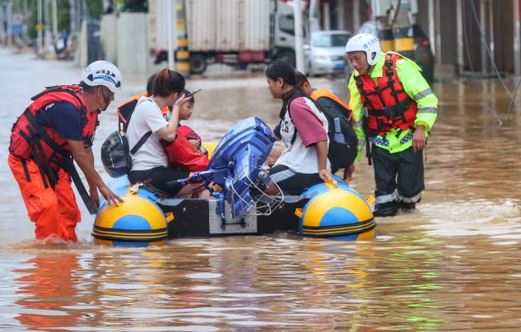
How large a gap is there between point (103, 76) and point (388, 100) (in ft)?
8.12

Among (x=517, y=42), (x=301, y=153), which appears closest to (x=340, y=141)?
(x=301, y=153)

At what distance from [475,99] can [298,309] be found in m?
21.6

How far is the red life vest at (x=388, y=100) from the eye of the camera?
12195 mm

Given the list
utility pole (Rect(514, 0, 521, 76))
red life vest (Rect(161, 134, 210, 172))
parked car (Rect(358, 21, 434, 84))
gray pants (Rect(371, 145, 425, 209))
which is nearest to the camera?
red life vest (Rect(161, 134, 210, 172))

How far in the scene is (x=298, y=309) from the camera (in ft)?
25.8

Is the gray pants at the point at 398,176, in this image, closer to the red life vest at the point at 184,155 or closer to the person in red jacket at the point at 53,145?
the red life vest at the point at 184,155

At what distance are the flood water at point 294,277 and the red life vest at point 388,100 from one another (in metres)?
0.76

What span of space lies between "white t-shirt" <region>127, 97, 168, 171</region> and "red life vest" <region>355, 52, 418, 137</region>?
5.82 feet

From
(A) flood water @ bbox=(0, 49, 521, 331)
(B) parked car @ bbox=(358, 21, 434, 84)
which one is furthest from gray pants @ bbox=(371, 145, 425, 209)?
(B) parked car @ bbox=(358, 21, 434, 84)

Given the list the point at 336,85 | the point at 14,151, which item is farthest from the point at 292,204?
the point at 336,85

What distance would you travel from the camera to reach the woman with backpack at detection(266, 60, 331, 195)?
37.0 ft

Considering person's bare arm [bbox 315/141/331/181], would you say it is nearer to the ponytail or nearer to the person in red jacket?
the ponytail

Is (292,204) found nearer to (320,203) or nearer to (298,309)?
(320,203)

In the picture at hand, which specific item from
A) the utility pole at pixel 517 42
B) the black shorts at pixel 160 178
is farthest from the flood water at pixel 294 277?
the utility pole at pixel 517 42
